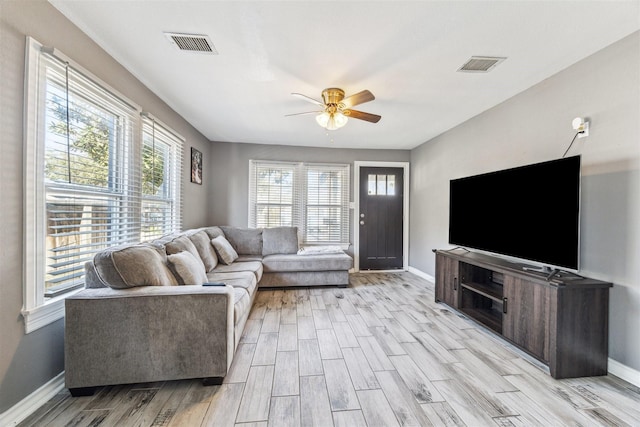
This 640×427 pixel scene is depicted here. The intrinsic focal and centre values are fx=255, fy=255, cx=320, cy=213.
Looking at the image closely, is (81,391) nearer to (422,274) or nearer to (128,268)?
(128,268)

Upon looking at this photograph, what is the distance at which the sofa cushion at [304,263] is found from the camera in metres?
3.84

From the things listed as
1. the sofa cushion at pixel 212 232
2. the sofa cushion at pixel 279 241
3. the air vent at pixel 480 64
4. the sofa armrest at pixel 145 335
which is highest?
the air vent at pixel 480 64

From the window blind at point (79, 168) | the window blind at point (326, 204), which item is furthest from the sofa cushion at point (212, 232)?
the window blind at point (326, 204)

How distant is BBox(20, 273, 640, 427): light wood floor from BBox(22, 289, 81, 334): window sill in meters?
0.49

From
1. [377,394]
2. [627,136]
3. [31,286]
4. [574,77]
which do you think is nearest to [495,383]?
[377,394]

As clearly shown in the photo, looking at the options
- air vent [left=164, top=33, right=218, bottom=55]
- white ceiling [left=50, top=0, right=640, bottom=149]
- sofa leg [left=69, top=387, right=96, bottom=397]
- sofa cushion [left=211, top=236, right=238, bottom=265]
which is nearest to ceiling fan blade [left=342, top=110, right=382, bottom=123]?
white ceiling [left=50, top=0, right=640, bottom=149]

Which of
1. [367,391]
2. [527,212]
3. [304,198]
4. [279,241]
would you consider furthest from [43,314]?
[304,198]

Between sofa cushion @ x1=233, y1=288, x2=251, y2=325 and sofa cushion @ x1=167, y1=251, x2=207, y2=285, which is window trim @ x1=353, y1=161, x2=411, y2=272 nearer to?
sofa cushion @ x1=233, y1=288, x2=251, y2=325

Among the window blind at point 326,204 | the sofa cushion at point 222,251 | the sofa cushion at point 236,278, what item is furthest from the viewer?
the window blind at point 326,204

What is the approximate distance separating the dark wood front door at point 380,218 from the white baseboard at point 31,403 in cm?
417

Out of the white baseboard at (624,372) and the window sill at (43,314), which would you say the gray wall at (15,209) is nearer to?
the window sill at (43,314)

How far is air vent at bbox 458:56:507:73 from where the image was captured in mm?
2041

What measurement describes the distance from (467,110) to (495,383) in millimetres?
2838

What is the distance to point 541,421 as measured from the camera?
4.77ft
